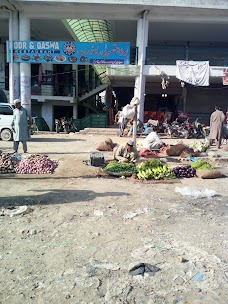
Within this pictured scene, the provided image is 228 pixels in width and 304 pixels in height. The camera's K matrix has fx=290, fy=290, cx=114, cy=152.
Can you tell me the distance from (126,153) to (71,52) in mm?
9640

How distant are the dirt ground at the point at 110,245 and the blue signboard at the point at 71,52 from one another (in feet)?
35.3

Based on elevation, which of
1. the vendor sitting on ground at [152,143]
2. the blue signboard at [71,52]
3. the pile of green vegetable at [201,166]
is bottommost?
the pile of green vegetable at [201,166]

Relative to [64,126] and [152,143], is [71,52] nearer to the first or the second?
[64,126]

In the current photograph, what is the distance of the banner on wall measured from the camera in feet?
52.1

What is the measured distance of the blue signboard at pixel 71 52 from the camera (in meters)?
15.1

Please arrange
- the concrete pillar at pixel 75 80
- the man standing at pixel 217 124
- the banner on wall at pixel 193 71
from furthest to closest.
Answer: the concrete pillar at pixel 75 80 < the banner on wall at pixel 193 71 < the man standing at pixel 217 124

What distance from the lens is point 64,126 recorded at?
18.1 m

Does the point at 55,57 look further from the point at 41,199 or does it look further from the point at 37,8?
the point at 41,199

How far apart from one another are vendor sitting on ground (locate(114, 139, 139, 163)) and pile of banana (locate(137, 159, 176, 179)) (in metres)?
0.73

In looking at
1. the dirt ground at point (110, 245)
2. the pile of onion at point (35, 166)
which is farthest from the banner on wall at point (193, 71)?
the dirt ground at point (110, 245)

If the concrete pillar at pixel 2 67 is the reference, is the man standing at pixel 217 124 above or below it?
below

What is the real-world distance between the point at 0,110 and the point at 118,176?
7771mm

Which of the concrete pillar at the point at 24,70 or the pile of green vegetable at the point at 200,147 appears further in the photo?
the concrete pillar at the point at 24,70

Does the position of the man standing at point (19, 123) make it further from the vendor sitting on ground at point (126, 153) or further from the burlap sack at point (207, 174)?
the burlap sack at point (207, 174)
